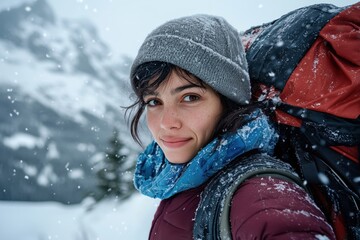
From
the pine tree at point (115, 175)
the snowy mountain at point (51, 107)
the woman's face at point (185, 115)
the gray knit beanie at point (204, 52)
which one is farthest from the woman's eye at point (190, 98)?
the pine tree at point (115, 175)

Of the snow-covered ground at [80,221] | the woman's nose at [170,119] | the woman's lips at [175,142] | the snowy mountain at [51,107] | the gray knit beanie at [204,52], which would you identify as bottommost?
the snowy mountain at [51,107]

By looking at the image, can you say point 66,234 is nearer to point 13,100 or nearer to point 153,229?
point 153,229

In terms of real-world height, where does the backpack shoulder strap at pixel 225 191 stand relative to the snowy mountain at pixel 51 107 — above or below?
above

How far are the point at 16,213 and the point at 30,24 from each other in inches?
3173

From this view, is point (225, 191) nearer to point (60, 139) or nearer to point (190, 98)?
point (190, 98)

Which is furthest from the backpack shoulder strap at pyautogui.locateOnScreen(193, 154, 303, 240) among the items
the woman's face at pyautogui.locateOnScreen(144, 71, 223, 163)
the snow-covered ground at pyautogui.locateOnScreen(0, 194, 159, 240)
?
the snow-covered ground at pyautogui.locateOnScreen(0, 194, 159, 240)

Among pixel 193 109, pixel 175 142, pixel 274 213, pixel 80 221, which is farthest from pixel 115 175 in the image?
pixel 274 213

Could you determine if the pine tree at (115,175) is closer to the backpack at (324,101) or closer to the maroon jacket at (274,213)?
the backpack at (324,101)

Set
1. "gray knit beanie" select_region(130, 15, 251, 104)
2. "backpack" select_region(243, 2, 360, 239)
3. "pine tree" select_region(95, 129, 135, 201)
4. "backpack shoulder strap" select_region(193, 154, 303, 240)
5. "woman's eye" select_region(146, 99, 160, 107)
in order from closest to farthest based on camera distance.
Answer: "backpack shoulder strap" select_region(193, 154, 303, 240) < "backpack" select_region(243, 2, 360, 239) < "gray knit beanie" select_region(130, 15, 251, 104) < "woman's eye" select_region(146, 99, 160, 107) < "pine tree" select_region(95, 129, 135, 201)

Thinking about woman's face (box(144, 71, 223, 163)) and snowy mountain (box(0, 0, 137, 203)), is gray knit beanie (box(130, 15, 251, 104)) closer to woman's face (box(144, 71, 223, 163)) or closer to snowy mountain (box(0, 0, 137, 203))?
woman's face (box(144, 71, 223, 163))

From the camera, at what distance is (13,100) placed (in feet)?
133

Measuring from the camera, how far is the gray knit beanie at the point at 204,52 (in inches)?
54.1

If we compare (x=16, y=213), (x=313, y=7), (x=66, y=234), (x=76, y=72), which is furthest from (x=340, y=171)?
(x=76, y=72)

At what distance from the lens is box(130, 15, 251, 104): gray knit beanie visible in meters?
1.37
